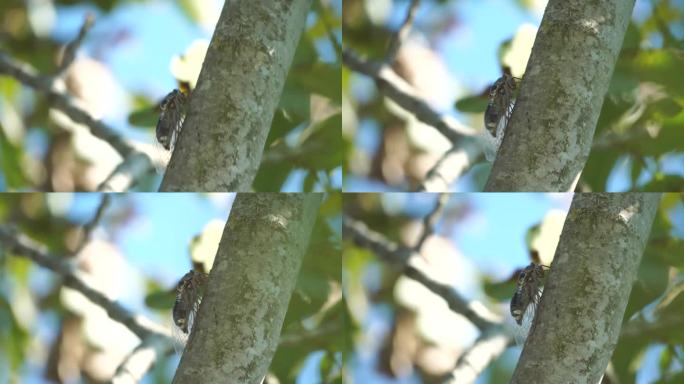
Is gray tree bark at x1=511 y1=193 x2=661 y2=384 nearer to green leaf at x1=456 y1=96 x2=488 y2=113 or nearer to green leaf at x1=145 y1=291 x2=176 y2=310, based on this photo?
green leaf at x1=456 y1=96 x2=488 y2=113

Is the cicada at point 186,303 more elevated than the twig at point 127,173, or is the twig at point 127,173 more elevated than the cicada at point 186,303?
the twig at point 127,173

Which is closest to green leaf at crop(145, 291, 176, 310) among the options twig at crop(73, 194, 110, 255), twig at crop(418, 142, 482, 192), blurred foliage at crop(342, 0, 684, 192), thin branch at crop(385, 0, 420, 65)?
twig at crop(73, 194, 110, 255)

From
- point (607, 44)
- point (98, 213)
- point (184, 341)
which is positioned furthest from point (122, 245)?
point (607, 44)

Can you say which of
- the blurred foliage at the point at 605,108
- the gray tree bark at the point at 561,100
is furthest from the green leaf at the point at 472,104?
the gray tree bark at the point at 561,100

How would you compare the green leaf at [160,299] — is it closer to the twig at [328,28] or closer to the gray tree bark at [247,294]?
the gray tree bark at [247,294]

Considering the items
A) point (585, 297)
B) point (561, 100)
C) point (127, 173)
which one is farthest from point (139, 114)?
point (585, 297)

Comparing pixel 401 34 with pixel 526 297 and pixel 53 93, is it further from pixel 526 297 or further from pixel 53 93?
pixel 53 93
